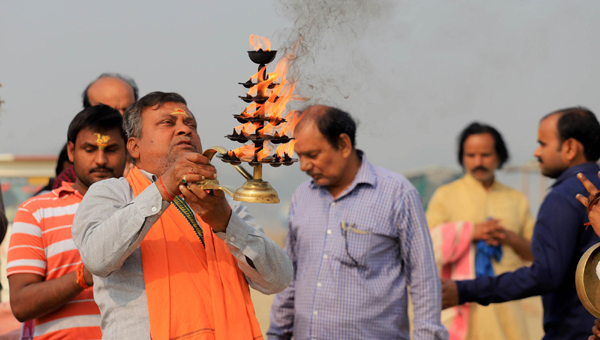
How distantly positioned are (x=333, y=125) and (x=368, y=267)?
1008mm

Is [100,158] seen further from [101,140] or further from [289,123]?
[289,123]

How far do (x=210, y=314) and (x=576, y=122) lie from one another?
3.20 meters

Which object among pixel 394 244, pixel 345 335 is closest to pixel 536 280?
pixel 394 244

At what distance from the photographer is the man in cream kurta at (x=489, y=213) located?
5465 millimetres

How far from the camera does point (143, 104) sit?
301 centimetres

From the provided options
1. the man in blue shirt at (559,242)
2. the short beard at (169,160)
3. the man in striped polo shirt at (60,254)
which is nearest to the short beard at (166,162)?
the short beard at (169,160)

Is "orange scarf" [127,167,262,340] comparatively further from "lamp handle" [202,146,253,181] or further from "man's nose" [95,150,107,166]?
"man's nose" [95,150,107,166]

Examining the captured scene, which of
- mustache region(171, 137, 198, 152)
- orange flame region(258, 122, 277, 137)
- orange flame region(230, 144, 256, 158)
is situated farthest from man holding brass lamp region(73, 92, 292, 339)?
orange flame region(258, 122, 277, 137)

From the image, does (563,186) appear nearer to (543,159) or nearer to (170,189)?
(543,159)

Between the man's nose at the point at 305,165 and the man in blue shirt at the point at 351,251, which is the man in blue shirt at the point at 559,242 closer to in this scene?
the man in blue shirt at the point at 351,251

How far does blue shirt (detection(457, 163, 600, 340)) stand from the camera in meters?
4.11

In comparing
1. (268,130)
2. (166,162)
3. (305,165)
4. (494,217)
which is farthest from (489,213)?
(268,130)

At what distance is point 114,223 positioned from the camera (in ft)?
8.18

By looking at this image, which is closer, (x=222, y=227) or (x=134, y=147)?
(x=222, y=227)
